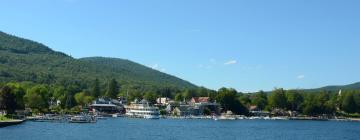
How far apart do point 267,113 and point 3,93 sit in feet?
306

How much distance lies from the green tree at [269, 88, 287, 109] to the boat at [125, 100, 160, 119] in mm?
45040

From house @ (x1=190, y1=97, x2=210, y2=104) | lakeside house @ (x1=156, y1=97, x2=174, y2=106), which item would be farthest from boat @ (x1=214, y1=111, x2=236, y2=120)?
lakeside house @ (x1=156, y1=97, x2=174, y2=106)

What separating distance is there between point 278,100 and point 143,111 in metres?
50.0

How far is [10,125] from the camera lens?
243 feet

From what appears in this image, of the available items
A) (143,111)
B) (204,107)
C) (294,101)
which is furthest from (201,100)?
(143,111)

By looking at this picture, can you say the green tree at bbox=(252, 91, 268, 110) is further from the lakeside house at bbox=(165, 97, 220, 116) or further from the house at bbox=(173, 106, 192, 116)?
the house at bbox=(173, 106, 192, 116)

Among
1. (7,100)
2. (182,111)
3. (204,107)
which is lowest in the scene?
(7,100)

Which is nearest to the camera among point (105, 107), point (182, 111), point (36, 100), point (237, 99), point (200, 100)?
point (36, 100)

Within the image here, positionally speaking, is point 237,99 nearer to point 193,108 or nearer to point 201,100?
point 201,100

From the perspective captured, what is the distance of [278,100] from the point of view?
171m

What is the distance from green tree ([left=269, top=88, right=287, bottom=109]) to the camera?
170 m

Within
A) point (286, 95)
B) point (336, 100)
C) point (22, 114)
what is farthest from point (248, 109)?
point (22, 114)

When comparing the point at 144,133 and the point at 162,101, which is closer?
the point at 144,133

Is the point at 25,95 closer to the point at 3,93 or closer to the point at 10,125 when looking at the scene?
the point at 3,93
